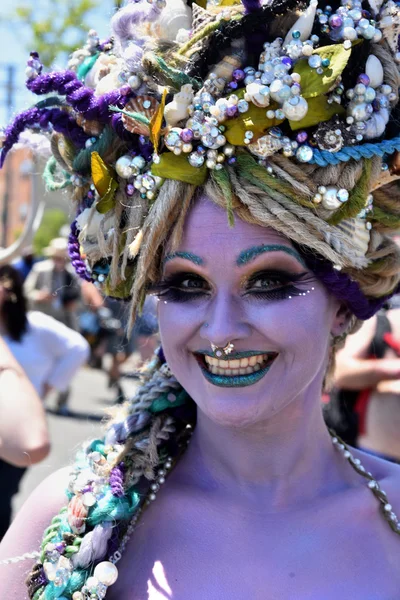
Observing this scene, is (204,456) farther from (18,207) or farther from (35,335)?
(18,207)

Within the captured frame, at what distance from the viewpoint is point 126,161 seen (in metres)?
1.82

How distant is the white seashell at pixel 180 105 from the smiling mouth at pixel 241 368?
0.55 meters

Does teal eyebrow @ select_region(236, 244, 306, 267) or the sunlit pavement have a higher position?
teal eyebrow @ select_region(236, 244, 306, 267)

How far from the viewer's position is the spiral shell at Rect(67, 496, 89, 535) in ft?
5.91

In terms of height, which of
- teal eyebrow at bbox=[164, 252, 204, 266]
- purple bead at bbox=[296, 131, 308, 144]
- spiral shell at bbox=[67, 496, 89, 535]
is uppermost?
purple bead at bbox=[296, 131, 308, 144]

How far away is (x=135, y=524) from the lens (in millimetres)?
1852

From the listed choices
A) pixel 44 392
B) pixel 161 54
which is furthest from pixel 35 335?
pixel 161 54

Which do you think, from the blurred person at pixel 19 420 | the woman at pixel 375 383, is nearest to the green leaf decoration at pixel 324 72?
the blurred person at pixel 19 420

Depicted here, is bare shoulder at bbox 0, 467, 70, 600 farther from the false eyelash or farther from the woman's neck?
the false eyelash

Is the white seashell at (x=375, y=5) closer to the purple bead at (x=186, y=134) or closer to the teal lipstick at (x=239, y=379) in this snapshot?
the purple bead at (x=186, y=134)

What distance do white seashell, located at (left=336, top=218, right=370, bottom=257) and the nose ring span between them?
0.38 metres

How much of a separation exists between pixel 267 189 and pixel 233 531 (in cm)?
82

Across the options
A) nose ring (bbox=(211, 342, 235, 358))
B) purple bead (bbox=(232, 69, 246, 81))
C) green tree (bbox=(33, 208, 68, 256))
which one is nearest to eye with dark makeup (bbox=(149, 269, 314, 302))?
nose ring (bbox=(211, 342, 235, 358))

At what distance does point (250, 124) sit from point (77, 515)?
A: 1.00 metres
